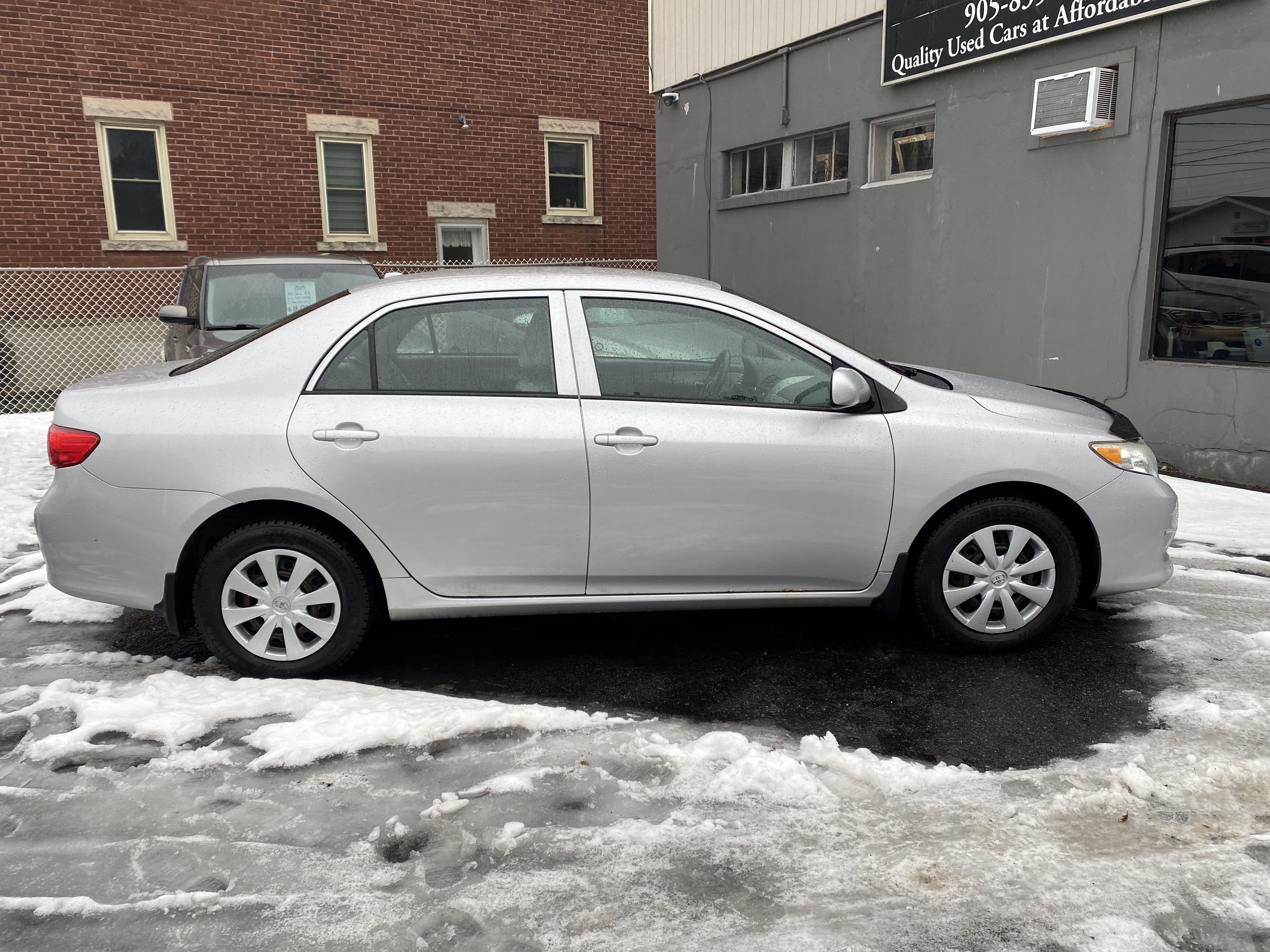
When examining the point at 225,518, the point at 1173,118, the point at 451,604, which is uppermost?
the point at 1173,118

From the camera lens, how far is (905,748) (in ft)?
12.1

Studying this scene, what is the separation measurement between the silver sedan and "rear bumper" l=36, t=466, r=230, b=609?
1cm

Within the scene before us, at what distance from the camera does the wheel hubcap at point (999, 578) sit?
4445 millimetres

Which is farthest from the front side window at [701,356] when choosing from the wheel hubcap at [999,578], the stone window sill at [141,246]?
the stone window sill at [141,246]

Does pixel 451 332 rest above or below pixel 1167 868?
above

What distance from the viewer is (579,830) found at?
3.18 m

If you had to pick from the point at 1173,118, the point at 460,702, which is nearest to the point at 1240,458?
the point at 1173,118

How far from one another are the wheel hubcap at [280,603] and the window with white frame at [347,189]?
13.4 m

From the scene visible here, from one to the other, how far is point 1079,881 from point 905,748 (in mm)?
866

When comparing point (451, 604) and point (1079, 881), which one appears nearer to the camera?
point (1079, 881)

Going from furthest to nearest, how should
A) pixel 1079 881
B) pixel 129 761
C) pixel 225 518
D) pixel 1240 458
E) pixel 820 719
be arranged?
pixel 1240 458 → pixel 225 518 → pixel 820 719 → pixel 129 761 → pixel 1079 881

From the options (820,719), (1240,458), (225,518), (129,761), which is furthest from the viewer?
(1240,458)

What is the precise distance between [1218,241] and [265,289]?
24.9 ft

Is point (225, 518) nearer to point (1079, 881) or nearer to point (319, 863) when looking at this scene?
point (319, 863)
